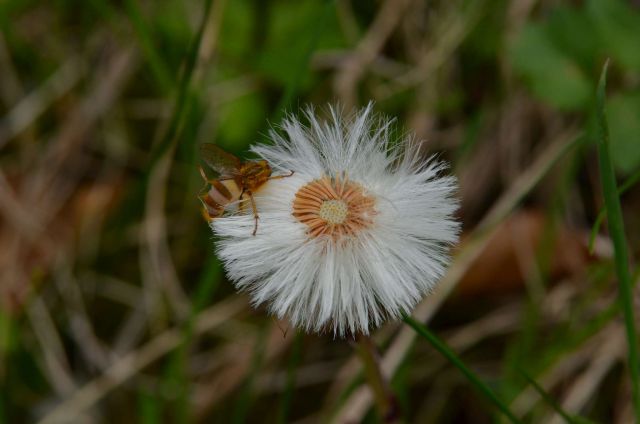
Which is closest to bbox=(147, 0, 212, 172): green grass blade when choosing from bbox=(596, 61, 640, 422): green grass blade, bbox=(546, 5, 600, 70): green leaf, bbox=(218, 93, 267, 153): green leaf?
bbox=(218, 93, 267, 153): green leaf

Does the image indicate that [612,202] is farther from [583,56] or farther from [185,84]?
[583,56]

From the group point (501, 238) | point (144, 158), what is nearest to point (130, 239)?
point (144, 158)

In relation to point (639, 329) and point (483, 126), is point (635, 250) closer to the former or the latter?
point (639, 329)

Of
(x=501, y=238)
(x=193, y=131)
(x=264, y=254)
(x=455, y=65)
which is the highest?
(x=193, y=131)

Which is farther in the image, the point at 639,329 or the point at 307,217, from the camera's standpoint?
the point at 639,329

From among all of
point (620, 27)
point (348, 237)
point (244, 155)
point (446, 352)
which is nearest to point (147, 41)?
point (244, 155)

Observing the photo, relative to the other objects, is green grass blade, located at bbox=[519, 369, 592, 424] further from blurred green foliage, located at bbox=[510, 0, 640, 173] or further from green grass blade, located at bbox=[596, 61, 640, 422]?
blurred green foliage, located at bbox=[510, 0, 640, 173]

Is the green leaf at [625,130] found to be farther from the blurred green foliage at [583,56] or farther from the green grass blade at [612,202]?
the green grass blade at [612,202]
